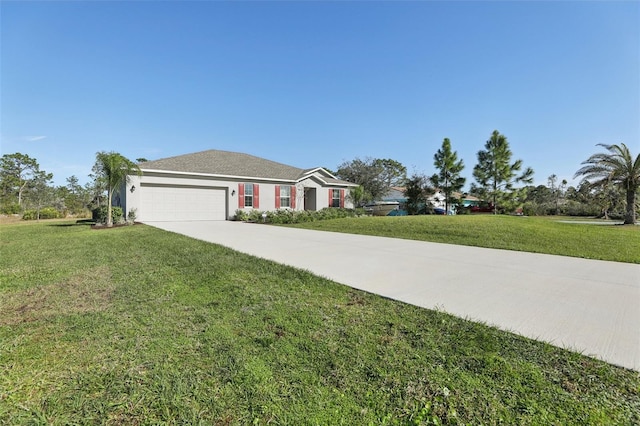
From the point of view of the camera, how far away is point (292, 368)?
2.12 meters

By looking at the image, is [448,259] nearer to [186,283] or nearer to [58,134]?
[186,283]

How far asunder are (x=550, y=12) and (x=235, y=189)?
55.1 feet

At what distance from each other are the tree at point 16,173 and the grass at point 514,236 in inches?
1481

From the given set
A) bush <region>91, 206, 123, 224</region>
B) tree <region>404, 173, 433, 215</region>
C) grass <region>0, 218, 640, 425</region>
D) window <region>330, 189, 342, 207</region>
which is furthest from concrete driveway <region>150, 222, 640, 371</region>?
tree <region>404, 173, 433, 215</region>

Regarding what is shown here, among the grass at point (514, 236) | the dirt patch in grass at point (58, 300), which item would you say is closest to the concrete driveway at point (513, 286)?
the grass at point (514, 236)

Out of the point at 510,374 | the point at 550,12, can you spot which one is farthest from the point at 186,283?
the point at 550,12

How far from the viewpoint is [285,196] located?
67.3ft

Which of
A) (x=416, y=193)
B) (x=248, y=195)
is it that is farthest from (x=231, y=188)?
(x=416, y=193)

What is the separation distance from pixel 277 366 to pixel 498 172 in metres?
26.8

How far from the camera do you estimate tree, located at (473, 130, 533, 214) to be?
2298 cm

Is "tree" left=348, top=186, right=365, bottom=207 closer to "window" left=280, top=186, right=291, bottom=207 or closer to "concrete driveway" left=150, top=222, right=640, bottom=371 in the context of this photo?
"window" left=280, top=186, right=291, bottom=207

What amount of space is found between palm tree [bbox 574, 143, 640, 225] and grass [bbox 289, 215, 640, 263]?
8837 mm

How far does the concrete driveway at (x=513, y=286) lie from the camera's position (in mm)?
2689

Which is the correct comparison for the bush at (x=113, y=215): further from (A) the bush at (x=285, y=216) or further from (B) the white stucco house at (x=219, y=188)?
(A) the bush at (x=285, y=216)
